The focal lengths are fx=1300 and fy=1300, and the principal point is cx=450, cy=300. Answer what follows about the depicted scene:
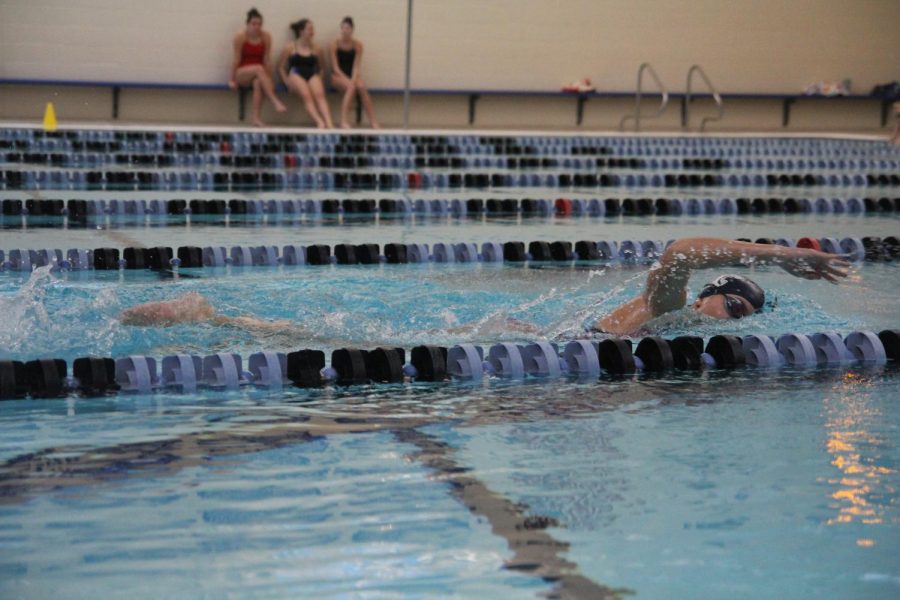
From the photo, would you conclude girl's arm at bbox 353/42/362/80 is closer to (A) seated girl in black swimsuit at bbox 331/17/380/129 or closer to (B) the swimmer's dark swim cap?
(A) seated girl in black swimsuit at bbox 331/17/380/129

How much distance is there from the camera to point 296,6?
1556 cm

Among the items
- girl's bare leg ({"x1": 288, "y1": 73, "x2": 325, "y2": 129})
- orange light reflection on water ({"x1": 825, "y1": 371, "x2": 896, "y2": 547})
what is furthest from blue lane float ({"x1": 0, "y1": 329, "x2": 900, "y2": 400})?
girl's bare leg ({"x1": 288, "y1": 73, "x2": 325, "y2": 129})

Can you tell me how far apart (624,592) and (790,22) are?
16837 millimetres

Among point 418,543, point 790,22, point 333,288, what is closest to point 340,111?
point 790,22

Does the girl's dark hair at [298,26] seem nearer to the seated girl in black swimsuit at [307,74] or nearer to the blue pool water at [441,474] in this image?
the seated girl in black swimsuit at [307,74]

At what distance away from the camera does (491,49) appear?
54.9 ft

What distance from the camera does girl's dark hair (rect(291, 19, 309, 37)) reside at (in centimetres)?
1493

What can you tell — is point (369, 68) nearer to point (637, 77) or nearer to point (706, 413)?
point (637, 77)

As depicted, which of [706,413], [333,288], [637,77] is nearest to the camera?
[706,413]

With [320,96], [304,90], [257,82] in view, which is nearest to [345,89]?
[320,96]

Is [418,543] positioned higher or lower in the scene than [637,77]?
lower

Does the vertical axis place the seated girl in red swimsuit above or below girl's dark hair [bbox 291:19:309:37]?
below

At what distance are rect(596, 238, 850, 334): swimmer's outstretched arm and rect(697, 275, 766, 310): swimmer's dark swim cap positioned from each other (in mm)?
184

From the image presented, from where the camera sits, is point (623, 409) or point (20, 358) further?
Answer: point (20, 358)
